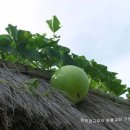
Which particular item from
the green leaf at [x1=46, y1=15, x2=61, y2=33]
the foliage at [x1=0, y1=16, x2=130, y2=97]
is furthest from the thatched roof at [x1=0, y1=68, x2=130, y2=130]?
the green leaf at [x1=46, y1=15, x2=61, y2=33]

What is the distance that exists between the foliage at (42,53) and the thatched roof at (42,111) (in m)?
0.21

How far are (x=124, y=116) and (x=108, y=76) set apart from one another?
0.35 meters

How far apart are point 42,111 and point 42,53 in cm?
71

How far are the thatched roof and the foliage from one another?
0.67 ft

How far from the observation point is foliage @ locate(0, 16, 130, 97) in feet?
8.39

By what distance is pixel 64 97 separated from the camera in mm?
2363

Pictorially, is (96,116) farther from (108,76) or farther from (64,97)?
(108,76)

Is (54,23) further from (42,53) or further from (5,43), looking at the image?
(5,43)

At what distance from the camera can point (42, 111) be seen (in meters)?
2.04

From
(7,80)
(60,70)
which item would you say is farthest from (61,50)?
(7,80)

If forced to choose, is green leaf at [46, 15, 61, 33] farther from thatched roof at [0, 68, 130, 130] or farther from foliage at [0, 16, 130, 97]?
thatched roof at [0, 68, 130, 130]

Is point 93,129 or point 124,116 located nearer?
point 93,129

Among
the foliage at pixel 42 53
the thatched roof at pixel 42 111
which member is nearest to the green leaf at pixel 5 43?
the foliage at pixel 42 53

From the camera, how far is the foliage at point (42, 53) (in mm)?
2559
